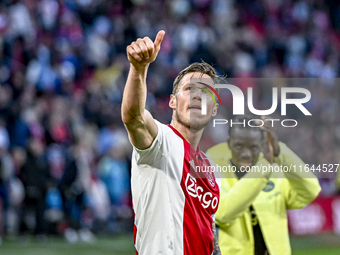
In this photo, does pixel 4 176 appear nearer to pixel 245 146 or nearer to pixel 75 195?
pixel 75 195

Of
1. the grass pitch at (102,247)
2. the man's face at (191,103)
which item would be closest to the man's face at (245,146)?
the man's face at (191,103)

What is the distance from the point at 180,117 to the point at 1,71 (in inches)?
362

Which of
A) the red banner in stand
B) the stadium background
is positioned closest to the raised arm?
the stadium background

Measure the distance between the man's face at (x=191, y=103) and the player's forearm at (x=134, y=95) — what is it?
1.63 feet

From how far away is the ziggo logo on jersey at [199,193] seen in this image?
3.02 meters

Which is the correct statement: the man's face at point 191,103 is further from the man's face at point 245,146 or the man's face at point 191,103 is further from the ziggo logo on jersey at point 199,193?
the man's face at point 245,146

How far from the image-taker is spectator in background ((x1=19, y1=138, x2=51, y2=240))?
1018 cm

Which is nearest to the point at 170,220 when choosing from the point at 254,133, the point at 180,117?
the point at 180,117

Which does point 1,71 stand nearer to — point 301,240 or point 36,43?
point 36,43

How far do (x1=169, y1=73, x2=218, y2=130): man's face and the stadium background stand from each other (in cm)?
286

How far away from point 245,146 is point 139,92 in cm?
158

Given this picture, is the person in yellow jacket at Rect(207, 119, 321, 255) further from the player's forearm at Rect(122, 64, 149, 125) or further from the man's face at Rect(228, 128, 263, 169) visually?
the player's forearm at Rect(122, 64, 149, 125)

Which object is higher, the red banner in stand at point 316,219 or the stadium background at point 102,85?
the stadium background at point 102,85

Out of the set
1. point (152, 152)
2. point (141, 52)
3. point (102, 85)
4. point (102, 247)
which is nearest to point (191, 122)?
point (152, 152)
